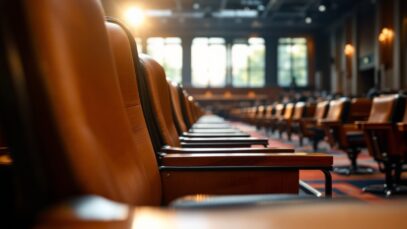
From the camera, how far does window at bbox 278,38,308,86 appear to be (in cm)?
2509

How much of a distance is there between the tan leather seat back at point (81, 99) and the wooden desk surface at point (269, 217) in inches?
7.3

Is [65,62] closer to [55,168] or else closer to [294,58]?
[55,168]

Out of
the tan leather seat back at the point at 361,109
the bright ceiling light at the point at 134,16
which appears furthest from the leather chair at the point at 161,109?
the bright ceiling light at the point at 134,16

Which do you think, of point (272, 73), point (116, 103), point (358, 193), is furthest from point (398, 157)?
point (272, 73)

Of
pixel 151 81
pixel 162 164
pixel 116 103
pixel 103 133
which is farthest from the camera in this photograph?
pixel 151 81

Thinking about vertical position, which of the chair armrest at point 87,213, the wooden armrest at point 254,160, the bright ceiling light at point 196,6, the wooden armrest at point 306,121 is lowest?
the wooden armrest at point 306,121

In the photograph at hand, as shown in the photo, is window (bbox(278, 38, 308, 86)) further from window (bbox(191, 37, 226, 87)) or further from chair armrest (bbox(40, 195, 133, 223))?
chair armrest (bbox(40, 195, 133, 223))

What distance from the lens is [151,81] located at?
1.77 metres

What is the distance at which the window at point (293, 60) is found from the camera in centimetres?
2509

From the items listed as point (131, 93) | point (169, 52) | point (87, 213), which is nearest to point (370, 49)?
point (169, 52)

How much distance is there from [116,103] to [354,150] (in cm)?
417

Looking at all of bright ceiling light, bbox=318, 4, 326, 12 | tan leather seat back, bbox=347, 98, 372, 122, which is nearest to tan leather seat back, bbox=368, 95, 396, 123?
tan leather seat back, bbox=347, 98, 372, 122

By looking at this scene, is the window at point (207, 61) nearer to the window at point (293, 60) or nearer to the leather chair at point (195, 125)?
the window at point (293, 60)

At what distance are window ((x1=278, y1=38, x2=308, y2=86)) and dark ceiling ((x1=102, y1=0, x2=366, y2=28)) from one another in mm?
1404
